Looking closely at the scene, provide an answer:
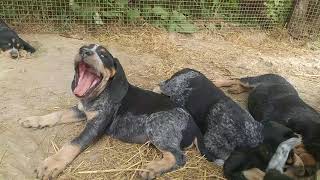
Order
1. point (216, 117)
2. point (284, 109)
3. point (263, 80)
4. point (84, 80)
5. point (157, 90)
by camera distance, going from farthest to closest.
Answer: point (263, 80) → point (157, 90) → point (284, 109) → point (216, 117) → point (84, 80)

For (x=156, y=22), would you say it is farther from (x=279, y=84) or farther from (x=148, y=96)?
(x=148, y=96)

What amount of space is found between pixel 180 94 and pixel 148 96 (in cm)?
63

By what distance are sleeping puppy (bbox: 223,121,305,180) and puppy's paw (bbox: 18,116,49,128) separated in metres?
2.26

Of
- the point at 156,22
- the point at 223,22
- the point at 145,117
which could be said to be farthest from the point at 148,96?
the point at 223,22

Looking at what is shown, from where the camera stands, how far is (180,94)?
18.9ft

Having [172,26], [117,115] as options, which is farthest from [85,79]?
[172,26]

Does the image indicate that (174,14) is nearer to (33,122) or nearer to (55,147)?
(33,122)

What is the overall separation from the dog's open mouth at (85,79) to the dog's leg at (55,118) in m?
0.50

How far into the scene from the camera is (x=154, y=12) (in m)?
8.86

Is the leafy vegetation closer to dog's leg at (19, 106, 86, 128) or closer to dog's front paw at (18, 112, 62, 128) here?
dog's leg at (19, 106, 86, 128)

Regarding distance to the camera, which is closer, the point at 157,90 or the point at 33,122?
the point at 33,122

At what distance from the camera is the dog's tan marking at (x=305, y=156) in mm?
4715

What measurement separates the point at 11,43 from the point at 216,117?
12.5ft

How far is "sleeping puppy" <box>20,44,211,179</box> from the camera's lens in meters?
4.81
